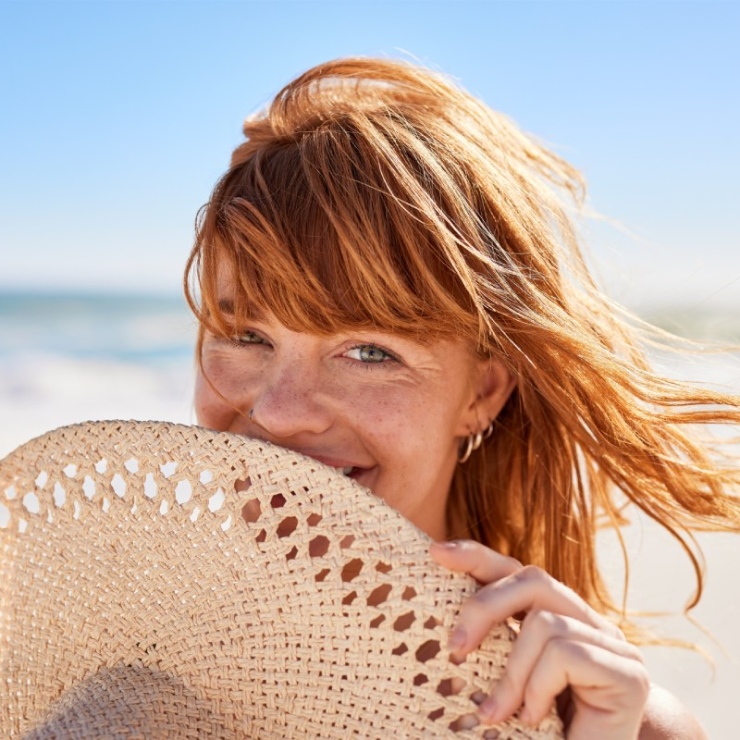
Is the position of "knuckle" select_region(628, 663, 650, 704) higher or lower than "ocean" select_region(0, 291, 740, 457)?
higher

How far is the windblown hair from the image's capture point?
4.76ft

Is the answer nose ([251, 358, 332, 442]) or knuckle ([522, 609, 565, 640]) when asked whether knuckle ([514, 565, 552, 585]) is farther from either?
nose ([251, 358, 332, 442])

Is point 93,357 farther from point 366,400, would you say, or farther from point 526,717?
point 526,717

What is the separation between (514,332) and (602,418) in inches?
10.6

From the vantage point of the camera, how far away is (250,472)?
1051 millimetres

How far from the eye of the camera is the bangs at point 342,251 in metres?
1.43

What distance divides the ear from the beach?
0.42 meters

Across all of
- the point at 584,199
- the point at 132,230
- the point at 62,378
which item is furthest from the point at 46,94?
the point at 584,199

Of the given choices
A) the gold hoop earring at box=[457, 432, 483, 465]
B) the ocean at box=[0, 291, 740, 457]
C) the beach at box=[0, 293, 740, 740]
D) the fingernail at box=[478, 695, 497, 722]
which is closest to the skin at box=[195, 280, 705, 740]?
the gold hoop earring at box=[457, 432, 483, 465]

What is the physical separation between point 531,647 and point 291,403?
0.62 meters

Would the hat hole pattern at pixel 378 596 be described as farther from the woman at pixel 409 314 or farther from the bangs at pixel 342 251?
the bangs at pixel 342 251

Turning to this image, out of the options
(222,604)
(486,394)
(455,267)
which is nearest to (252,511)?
(222,604)

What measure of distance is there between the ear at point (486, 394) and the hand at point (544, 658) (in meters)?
0.74

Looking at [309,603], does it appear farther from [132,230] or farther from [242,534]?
[132,230]
